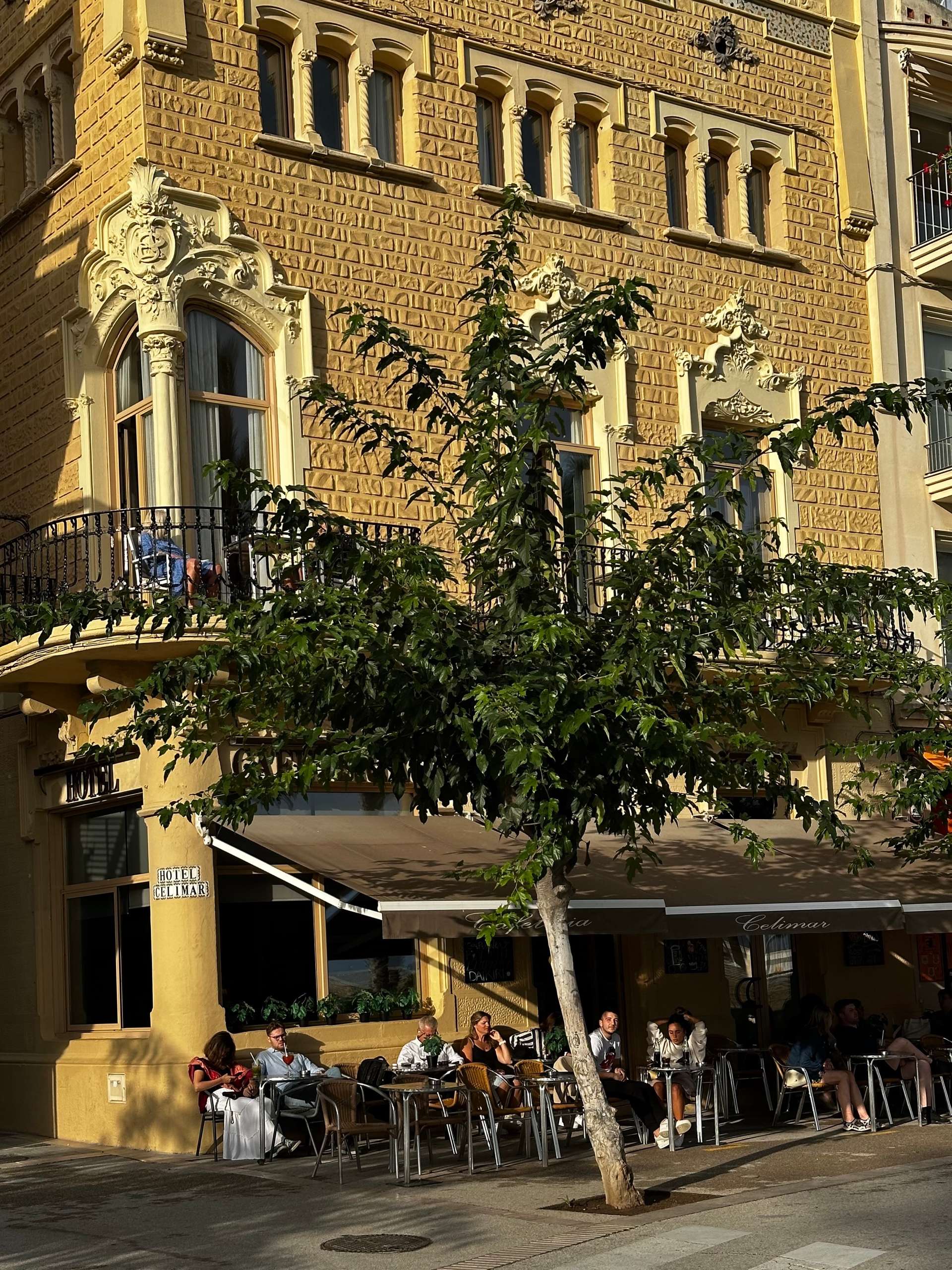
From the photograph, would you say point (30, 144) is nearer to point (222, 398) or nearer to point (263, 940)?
point (222, 398)

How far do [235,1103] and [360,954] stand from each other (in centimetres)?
271

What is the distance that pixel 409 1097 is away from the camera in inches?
558

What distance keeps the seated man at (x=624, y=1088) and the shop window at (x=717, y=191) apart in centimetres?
1044

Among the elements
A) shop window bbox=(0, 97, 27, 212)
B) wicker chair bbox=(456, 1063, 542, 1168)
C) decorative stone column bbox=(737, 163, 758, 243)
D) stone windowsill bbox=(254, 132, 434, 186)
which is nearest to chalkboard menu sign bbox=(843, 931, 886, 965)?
wicker chair bbox=(456, 1063, 542, 1168)

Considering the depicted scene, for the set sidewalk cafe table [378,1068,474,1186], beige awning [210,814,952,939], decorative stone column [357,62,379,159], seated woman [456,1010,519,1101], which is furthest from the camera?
decorative stone column [357,62,379,159]

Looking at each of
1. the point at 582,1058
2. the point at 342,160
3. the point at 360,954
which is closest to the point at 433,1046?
the point at 360,954

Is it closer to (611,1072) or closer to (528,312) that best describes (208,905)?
(611,1072)

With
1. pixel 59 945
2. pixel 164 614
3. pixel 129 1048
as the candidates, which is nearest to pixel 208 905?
pixel 129 1048

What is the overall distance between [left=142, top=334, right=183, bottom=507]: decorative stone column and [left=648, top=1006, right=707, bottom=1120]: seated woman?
6.59 m

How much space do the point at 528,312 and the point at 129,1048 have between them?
880cm

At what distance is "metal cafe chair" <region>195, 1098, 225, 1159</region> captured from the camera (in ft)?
50.7

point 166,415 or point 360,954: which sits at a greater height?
point 166,415

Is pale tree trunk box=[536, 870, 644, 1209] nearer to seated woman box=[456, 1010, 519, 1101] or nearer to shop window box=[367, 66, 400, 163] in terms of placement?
seated woman box=[456, 1010, 519, 1101]

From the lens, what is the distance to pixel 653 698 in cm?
1217
